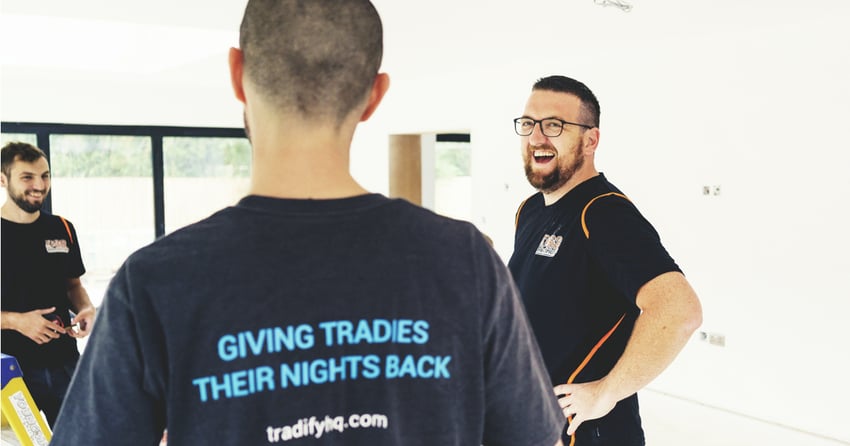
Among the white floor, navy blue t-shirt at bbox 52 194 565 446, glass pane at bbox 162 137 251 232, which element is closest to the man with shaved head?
navy blue t-shirt at bbox 52 194 565 446

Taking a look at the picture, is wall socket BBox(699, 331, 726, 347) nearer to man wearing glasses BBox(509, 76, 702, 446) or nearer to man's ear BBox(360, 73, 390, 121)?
man wearing glasses BBox(509, 76, 702, 446)

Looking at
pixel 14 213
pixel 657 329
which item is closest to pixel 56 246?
pixel 14 213

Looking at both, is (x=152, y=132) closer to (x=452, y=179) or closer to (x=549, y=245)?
(x=452, y=179)

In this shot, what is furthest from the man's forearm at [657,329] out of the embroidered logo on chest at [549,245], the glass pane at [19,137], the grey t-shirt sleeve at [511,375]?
the glass pane at [19,137]

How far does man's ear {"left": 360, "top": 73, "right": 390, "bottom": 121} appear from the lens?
0.77m

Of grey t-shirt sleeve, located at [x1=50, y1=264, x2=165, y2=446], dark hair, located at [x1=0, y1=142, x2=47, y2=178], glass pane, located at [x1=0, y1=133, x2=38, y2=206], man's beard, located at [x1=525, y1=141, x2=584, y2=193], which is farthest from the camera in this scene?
glass pane, located at [x1=0, y1=133, x2=38, y2=206]

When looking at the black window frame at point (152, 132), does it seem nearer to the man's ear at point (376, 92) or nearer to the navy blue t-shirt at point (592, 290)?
the navy blue t-shirt at point (592, 290)

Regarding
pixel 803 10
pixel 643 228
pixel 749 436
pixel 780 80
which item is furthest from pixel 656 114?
pixel 643 228

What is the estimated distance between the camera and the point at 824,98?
4242 mm

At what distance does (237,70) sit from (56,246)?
2.77 m

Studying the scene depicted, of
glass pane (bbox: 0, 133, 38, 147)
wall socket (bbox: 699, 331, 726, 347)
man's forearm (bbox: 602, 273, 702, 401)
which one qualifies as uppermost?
glass pane (bbox: 0, 133, 38, 147)

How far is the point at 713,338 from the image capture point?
4.95 m

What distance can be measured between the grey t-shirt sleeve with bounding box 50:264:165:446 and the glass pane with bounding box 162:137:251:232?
26.3 ft

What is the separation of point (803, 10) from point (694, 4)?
677 mm
